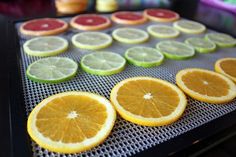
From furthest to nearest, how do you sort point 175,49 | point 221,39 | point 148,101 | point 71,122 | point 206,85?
point 221,39, point 175,49, point 206,85, point 148,101, point 71,122

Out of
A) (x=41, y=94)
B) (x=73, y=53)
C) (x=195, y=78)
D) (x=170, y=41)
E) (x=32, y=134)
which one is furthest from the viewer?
(x=170, y=41)

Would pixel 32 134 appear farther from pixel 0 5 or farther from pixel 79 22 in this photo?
pixel 0 5

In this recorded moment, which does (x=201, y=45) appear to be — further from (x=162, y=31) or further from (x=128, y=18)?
(x=128, y=18)

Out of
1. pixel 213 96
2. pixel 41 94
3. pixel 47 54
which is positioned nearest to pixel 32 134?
pixel 41 94

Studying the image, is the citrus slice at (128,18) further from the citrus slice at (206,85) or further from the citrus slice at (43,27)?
the citrus slice at (206,85)

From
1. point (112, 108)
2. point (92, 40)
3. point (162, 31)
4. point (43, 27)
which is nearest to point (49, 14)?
point (43, 27)

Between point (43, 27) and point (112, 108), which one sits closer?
point (112, 108)

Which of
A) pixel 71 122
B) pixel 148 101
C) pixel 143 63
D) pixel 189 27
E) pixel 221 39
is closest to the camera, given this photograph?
pixel 71 122
